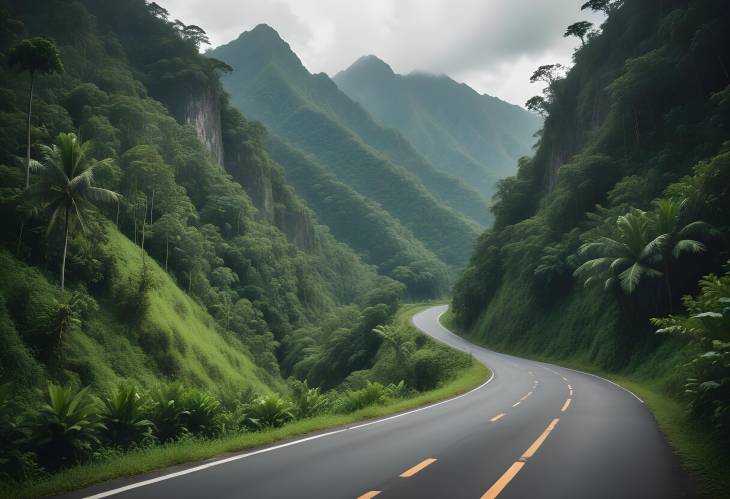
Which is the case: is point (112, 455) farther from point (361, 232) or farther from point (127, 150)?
point (361, 232)

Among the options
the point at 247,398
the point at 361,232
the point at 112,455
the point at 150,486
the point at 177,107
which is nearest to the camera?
the point at 150,486

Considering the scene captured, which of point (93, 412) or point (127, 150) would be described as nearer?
point (93, 412)

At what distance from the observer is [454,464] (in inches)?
294

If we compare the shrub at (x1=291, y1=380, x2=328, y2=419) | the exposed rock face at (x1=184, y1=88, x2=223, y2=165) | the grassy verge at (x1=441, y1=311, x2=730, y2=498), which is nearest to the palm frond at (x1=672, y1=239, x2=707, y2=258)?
the grassy verge at (x1=441, y1=311, x2=730, y2=498)

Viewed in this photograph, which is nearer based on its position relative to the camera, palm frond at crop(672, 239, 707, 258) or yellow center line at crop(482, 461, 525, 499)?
yellow center line at crop(482, 461, 525, 499)

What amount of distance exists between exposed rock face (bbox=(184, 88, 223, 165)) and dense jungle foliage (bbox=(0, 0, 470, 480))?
0.40m

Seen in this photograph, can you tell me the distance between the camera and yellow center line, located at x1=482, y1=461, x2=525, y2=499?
5938 mm

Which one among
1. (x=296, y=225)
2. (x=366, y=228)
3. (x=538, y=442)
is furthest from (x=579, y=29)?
(x=366, y=228)

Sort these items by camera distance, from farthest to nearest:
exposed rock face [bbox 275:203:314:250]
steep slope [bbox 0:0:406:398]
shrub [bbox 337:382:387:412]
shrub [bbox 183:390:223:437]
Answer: exposed rock face [bbox 275:203:314:250]
steep slope [bbox 0:0:406:398]
shrub [bbox 337:382:387:412]
shrub [bbox 183:390:223:437]

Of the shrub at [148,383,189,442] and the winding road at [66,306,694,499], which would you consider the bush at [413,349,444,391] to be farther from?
the shrub at [148,383,189,442]

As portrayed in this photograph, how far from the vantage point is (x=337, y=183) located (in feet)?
537

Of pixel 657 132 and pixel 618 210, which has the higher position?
pixel 657 132

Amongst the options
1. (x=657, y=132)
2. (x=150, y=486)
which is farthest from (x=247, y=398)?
(x=657, y=132)

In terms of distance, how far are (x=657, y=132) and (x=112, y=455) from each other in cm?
3915
